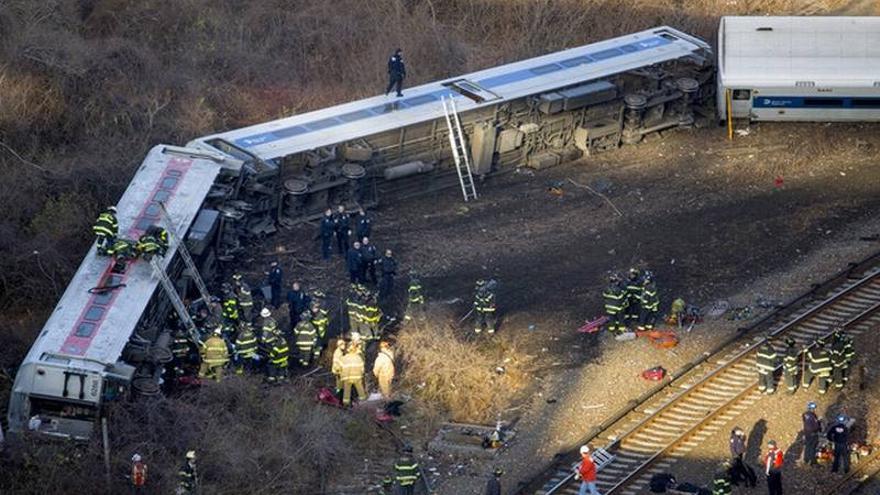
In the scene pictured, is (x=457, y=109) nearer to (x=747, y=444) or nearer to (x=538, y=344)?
(x=538, y=344)

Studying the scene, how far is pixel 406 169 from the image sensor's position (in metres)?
33.4

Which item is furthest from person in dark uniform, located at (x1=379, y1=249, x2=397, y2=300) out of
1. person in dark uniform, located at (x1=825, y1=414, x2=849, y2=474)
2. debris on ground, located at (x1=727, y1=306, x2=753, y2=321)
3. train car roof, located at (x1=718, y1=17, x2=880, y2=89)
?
train car roof, located at (x1=718, y1=17, x2=880, y2=89)

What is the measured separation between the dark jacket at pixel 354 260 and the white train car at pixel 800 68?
9.52m

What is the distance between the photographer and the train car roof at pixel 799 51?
35406mm

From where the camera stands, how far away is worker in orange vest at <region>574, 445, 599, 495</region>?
2370 centimetres

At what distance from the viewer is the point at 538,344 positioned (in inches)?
1136

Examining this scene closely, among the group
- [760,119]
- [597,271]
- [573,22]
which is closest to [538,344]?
[597,271]

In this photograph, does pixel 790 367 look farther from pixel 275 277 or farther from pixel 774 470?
pixel 275 277

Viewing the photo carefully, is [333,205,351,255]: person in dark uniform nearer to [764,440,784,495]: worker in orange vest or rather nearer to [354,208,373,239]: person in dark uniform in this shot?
[354,208,373,239]: person in dark uniform

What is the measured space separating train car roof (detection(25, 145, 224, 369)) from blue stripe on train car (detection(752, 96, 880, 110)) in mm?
11481

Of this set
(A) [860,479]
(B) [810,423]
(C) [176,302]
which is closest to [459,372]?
(C) [176,302]

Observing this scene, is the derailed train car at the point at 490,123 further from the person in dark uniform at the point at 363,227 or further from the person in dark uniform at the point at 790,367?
the person in dark uniform at the point at 790,367

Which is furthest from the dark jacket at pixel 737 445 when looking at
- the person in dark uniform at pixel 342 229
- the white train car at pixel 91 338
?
the person in dark uniform at pixel 342 229

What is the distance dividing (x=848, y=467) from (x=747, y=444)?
1550 mm
